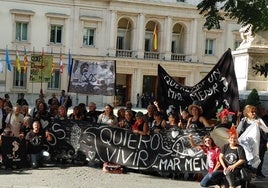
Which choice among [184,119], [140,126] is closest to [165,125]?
[184,119]

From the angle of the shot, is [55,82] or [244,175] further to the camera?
[55,82]

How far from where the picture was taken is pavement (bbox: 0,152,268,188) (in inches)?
385

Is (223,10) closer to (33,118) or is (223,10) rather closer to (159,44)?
(33,118)

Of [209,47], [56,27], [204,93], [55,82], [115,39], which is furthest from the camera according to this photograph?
[209,47]

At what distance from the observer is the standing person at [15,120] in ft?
40.4

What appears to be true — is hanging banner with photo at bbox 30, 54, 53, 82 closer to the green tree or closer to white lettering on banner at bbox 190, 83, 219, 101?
the green tree

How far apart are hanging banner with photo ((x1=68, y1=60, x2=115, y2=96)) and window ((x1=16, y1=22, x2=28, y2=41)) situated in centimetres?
3150

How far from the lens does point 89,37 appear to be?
47.8m

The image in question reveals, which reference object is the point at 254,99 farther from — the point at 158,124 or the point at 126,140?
the point at 126,140

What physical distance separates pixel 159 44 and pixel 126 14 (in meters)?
4.55

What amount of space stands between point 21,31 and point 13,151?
116 ft

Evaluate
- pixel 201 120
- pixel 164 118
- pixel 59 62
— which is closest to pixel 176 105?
pixel 164 118

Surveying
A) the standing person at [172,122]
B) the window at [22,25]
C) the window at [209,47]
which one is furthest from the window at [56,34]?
the standing person at [172,122]

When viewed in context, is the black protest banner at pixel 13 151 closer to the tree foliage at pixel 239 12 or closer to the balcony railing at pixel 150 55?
the tree foliage at pixel 239 12
